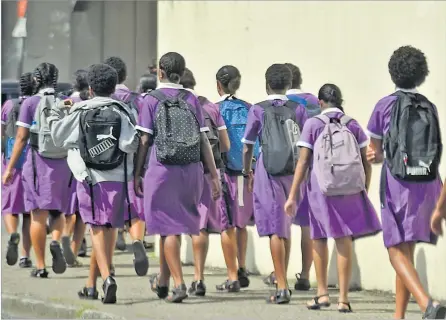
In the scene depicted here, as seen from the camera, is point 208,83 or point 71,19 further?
point 71,19

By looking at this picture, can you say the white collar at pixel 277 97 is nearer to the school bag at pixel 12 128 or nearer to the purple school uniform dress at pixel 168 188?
the purple school uniform dress at pixel 168 188

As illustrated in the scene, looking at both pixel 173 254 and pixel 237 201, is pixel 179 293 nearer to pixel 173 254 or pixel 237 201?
pixel 173 254

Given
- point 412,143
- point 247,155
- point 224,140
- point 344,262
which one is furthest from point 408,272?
point 224,140

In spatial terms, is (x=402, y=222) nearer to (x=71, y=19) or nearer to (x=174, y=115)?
(x=174, y=115)

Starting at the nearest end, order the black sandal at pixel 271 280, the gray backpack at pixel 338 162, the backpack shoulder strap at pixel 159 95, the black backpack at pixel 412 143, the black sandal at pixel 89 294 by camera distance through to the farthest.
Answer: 1. the black backpack at pixel 412 143
2. the gray backpack at pixel 338 162
3. the backpack shoulder strap at pixel 159 95
4. the black sandal at pixel 89 294
5. the black sandal at pixel 271 280

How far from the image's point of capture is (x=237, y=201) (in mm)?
11211

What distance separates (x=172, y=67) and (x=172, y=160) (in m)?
0.76

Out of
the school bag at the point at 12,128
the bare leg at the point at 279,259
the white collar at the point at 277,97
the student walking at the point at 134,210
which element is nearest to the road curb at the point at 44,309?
the student walking at the point at 134,210

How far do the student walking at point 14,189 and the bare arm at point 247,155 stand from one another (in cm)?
270

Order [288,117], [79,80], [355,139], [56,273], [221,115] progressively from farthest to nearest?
[79,80]
[56,273]
[221,115]
[288,117]
[355,139]

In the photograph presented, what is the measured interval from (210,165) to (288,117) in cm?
74

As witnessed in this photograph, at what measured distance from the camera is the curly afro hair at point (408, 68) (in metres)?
8.58

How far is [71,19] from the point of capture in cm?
2338

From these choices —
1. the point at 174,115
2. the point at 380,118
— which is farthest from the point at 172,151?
the point at 380,118
